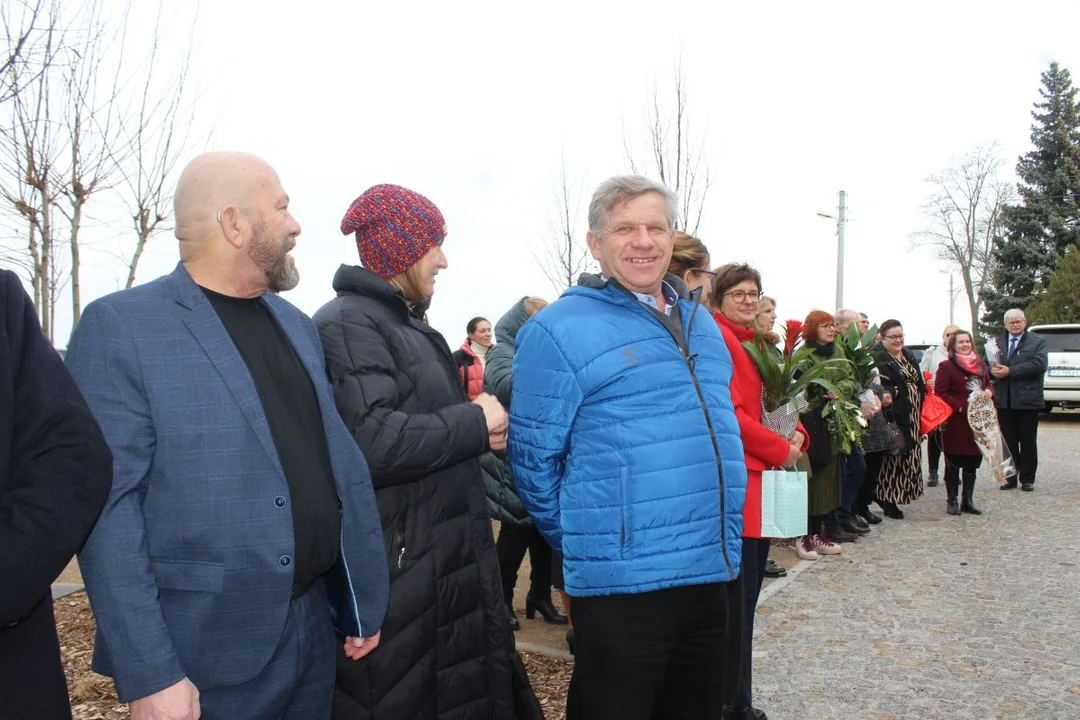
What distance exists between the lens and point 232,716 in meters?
1.96

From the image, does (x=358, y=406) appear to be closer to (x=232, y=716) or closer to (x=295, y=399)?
(x=295, y=399)

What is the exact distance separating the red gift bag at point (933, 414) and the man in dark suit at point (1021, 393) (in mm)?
2009

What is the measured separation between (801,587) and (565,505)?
172 inches

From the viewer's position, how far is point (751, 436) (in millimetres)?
3461

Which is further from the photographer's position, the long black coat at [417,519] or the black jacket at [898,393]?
the black jacket at [898,393]

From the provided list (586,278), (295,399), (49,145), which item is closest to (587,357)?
(586,278)

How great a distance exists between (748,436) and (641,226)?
1.20m

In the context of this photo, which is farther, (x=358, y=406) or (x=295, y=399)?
(x=358, y=406)

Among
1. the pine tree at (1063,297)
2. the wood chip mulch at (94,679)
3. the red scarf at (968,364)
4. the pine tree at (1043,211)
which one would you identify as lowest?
the wood chip mulch at (94,679)

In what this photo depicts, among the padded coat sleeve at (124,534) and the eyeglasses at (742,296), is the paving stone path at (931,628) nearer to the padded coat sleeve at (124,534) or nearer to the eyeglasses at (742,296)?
the eyeglasses at (742,296)

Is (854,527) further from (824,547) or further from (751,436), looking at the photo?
(751,436)

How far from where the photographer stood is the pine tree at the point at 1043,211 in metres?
31.8

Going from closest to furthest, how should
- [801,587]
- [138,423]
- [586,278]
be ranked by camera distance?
[138,423] < [586,278] < [801,587]

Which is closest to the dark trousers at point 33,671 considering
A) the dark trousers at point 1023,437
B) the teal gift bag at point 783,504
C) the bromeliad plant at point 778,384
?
the teal gift bag at point 783,504
